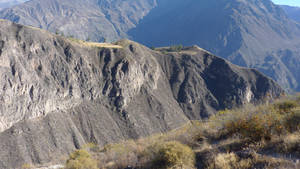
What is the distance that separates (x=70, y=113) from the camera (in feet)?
188

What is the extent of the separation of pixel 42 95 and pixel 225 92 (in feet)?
200

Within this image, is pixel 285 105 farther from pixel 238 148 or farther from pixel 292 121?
pixel 238 148

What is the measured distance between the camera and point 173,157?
8.15m

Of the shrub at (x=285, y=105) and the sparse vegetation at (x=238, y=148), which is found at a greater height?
the shrub at (x=285, y=105)

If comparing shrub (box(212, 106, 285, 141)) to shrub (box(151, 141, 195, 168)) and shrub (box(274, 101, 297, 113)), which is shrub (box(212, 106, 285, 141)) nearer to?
shrub (box(151, 141, 195, 168))

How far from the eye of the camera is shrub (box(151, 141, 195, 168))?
798 centimetres

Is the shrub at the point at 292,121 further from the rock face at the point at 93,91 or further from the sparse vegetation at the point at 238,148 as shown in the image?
the rock face at the point at 93,91

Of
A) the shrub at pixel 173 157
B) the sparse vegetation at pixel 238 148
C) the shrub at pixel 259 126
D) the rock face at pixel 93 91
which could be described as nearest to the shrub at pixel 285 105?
the sparse vegetation at pixel 238 148

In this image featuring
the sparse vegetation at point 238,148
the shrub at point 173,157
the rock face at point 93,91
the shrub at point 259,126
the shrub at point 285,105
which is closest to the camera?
the sparse vegetation at point 238,148

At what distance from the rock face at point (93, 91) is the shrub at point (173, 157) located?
88.3 ft

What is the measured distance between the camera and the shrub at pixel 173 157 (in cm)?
798

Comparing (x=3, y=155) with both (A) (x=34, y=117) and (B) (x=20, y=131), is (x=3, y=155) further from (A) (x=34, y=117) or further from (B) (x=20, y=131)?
(A) (x=34, y=117)

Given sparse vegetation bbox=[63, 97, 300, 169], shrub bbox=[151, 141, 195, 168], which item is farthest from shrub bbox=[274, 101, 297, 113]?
shrub bbox=[151, 141, 195, 168]

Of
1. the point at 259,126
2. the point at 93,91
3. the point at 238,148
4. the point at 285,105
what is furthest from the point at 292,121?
the point at 93,91
